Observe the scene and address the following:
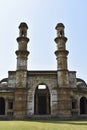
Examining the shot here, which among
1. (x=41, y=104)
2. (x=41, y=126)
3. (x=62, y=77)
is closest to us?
(x=41, y=126)

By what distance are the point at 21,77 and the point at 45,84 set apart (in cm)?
305

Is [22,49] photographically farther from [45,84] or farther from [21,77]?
[45,84]

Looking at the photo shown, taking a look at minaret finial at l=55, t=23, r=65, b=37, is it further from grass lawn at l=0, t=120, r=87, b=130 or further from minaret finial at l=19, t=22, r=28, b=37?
grass lawn at l=0, t=120, r=87, b=130

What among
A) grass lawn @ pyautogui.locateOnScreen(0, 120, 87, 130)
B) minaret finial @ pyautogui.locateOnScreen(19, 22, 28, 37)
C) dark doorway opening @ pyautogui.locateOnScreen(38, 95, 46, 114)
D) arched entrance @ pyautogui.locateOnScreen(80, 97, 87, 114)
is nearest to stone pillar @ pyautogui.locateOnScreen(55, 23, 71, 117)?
arched entrance @ pyautogui.locateOnScreen(80, 97, 87, 114)

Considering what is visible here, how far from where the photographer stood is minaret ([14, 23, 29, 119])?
27594 mm

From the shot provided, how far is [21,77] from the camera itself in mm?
28719

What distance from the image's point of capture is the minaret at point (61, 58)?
2859 centimetres

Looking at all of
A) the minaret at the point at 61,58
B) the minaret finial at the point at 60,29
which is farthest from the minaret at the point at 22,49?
the minaret finial at the point at 60,29

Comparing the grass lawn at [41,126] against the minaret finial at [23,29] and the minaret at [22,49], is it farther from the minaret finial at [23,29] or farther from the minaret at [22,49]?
the minaret finial at [23,29]

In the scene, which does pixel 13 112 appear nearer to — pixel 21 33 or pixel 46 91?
pixel 46 91

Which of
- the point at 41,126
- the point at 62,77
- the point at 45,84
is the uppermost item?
the point at 62,77

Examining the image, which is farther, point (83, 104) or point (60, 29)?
point (83, 104)

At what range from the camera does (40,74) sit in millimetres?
29234

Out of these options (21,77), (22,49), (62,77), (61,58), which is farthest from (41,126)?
(22,49)
